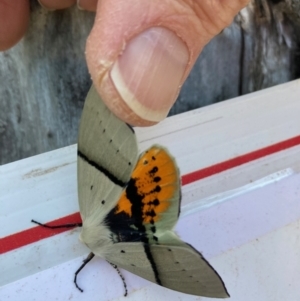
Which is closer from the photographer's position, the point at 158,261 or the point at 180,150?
the point at 158,261

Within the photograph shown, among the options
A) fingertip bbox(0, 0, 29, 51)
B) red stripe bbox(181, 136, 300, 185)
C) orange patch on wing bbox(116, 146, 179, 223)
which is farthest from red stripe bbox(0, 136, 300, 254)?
fingertip bbox(0, 0, 29, 51)

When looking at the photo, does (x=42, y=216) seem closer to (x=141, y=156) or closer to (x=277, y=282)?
(x=141, y=156)

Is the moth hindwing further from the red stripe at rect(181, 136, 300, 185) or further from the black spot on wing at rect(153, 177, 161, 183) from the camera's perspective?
the red stripe at rect(181, 136, 300, 185)

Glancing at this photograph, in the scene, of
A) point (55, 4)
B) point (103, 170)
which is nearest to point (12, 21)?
point (55, 4)

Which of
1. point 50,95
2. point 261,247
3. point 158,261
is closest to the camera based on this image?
point 158,261

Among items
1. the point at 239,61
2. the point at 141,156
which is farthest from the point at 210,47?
the point at 141,156

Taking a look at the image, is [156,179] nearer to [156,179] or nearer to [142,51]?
[156,179]
